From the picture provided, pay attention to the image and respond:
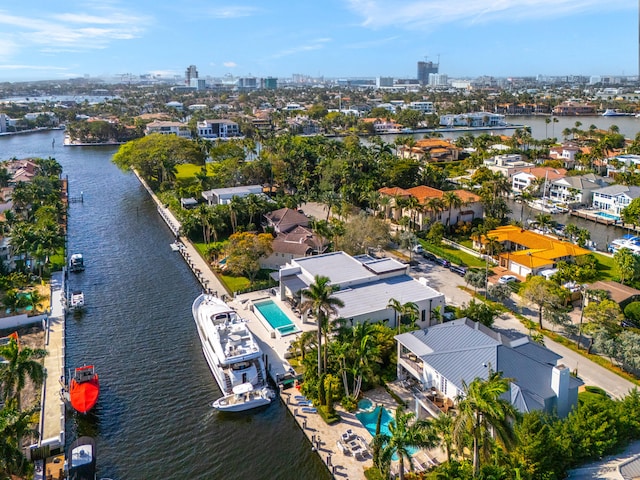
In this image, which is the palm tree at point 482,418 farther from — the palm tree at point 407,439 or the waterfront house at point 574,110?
the waterfront house at point 574,110

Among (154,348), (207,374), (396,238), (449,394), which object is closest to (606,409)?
(449,394)

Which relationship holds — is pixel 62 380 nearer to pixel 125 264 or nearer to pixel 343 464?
pixel 343 464

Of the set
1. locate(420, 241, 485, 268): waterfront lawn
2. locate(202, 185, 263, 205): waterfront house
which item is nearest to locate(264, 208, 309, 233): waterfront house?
locate(202, 185, 263, 205): waterfront house

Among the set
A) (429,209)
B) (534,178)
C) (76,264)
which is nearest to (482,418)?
(429,209)

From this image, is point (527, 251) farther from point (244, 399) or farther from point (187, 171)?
point (187, 171)

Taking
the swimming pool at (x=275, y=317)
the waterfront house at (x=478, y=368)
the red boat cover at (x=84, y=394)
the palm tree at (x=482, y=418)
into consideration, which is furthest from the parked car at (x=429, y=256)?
the red boat cover at (x=84, y=394)

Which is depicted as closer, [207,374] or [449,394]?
[449,394]
